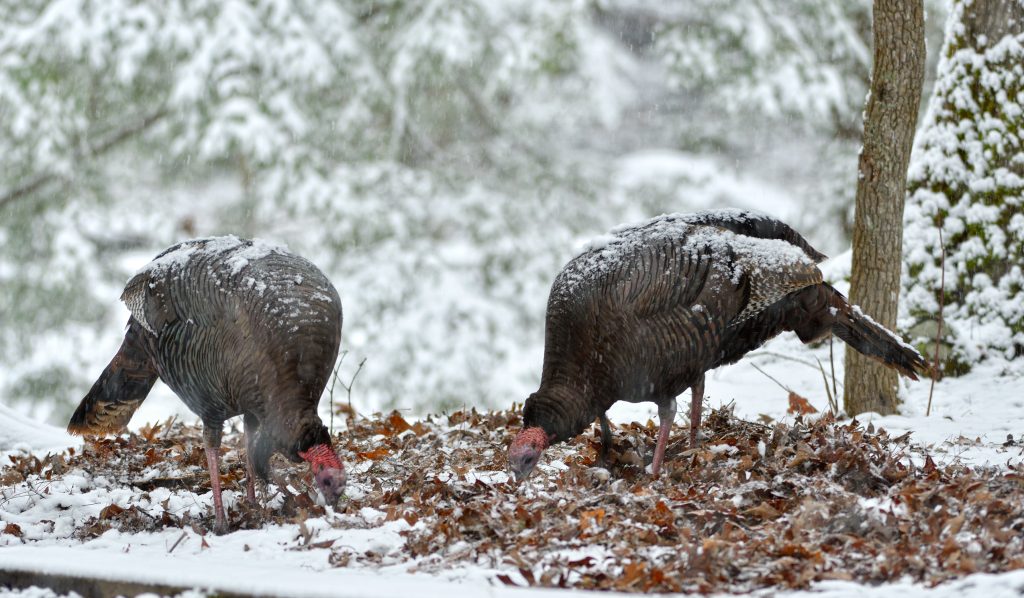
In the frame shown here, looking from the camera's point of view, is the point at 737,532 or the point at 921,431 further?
the point at 921,431

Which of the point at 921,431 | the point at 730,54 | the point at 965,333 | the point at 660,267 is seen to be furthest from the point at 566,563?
the point at 730,54

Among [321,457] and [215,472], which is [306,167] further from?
[321,457]

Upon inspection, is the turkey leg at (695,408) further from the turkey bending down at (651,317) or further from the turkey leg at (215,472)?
the turkey leg at (215,472)

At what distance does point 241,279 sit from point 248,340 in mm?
330

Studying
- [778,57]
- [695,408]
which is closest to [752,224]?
[695,408]

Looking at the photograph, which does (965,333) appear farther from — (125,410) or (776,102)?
(776,102)

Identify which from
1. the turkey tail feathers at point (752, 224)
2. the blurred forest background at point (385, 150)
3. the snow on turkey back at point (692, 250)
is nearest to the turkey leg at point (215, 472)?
the snow on turkey back at point (692, 250)

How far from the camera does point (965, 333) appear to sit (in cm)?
621

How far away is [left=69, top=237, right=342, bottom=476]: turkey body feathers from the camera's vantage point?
4.18 metres

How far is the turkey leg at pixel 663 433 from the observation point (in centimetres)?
446

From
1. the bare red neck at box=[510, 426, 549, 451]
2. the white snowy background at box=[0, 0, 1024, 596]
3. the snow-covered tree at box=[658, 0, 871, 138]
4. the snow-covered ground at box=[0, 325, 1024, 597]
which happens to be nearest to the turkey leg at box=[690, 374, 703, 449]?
the snow-covered ground at box=[0, 325, 1024, 597]

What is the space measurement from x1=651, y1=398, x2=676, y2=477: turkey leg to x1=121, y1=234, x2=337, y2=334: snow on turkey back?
1554 mm

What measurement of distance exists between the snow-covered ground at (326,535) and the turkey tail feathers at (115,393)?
27 cm

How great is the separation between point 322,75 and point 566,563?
29.6 ft
